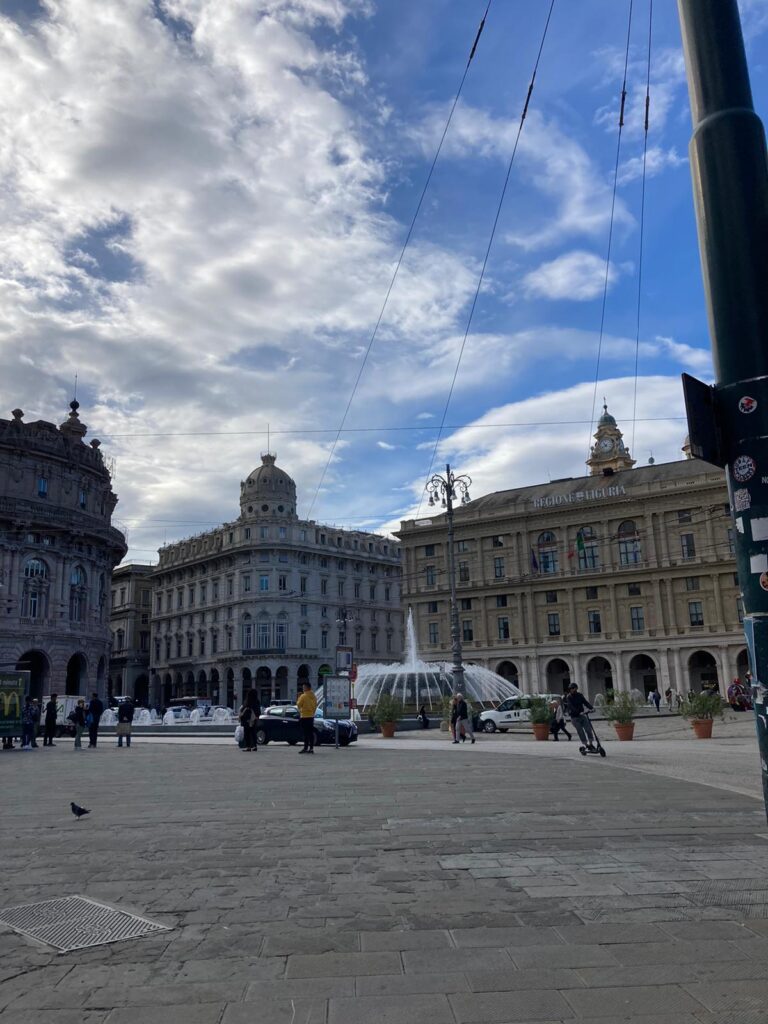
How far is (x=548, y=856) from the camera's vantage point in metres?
6.64

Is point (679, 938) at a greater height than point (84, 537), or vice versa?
point (84, 537)

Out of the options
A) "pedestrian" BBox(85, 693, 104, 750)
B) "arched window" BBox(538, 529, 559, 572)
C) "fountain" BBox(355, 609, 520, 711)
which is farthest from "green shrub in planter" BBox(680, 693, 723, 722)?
"arched window" BBox(538, 529, 559, 572)

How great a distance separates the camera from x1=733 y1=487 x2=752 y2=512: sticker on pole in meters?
6.41

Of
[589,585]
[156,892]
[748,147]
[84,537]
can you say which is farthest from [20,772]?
[589,585]

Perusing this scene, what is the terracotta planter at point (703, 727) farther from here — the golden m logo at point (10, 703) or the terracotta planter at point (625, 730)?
the golden m logo at point (10, 703)

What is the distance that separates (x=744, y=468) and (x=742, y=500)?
27cm

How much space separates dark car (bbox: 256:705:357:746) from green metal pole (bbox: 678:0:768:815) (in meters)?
19.1

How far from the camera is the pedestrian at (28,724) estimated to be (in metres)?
26.1

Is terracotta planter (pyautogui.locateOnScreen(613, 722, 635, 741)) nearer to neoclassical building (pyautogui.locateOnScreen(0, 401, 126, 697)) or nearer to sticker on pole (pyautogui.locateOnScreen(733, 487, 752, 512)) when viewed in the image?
sticker on pole (pyautogui.locateOnScreen(733, 487, 752, 512))

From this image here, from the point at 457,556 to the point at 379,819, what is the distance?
220 ft

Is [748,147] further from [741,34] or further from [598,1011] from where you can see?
[598,1011]

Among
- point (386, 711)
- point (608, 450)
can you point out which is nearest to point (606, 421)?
point (608, 450)

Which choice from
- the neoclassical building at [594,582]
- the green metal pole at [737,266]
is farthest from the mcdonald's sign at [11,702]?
the neoclassical building at [594,582]

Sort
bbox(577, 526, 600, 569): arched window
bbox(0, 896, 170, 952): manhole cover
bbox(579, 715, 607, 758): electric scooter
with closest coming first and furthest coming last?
Answer: bbox(0, 896, 170, 952): manhole cover → bbox(579, 715, 607, 758): electric scooter → bbox(577, 526, 600, 569): arched window
